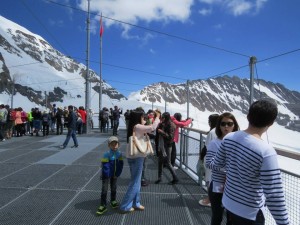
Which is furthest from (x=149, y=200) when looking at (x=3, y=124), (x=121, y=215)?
(x=3, y=124)

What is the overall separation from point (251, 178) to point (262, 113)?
1.45 feet

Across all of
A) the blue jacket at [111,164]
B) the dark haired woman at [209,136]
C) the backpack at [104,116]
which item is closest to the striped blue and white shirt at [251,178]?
the dark haired woman at [209,136]

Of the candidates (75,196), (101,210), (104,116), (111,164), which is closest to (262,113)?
(111,164)

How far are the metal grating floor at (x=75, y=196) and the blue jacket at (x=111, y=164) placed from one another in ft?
2.04

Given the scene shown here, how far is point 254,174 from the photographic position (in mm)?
2090

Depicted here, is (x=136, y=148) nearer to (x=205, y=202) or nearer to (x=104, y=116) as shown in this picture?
(x=205, y=202)

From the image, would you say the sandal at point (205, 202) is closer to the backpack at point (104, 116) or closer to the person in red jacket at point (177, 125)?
the person in red jacket at point (177, 125)

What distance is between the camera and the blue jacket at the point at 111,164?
16.7 feet

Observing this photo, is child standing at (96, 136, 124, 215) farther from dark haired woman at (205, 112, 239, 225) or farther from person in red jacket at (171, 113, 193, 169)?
person in red jacket at (171, 113, 193, 169)

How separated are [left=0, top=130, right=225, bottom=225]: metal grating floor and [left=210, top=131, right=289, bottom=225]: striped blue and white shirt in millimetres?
2693

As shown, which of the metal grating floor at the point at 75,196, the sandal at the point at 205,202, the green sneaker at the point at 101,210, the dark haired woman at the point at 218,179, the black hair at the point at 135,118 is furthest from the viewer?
the sandal at the point at 205,202

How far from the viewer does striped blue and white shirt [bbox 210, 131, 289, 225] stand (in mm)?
1963

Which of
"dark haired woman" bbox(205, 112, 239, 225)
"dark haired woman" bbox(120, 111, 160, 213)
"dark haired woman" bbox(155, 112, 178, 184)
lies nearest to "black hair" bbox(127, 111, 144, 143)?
"dark haired woman" bbox(120, 111, 160, 213)

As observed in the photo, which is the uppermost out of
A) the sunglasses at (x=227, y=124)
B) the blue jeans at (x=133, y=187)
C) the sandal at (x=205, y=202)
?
the sunglasses at (x=227, y=124)
